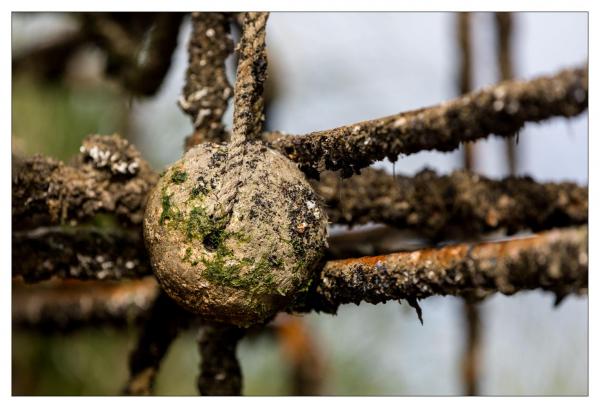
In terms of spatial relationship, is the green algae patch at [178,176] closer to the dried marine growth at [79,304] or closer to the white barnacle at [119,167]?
the white barnacle at [119,167]

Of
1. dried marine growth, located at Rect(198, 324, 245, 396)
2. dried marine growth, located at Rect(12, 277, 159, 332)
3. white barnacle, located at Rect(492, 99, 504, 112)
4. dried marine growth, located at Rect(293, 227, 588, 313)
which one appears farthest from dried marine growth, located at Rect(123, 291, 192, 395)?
white barnacle, located at Rect(492, 99, 504, 112)

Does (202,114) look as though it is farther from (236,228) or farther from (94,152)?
(236,228)

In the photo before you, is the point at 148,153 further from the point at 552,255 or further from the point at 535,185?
the point at 552,255

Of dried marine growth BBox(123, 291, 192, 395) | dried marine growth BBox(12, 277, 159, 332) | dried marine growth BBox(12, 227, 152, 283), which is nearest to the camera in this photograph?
dried marine growth BBox(12, 227, 152, 283)

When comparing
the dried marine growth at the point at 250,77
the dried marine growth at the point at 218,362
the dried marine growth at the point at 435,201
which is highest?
the dried marine growth at the point at 250,77

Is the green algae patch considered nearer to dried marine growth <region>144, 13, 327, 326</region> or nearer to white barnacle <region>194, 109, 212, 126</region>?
dried marine growth <region>144, 13, 327, 326</region>

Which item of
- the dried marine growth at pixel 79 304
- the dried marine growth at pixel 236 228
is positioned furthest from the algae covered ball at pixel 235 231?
the dried marine growth at pixel 79 304

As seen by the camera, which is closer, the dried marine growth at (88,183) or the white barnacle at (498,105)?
the white barnacle at (498,105)
